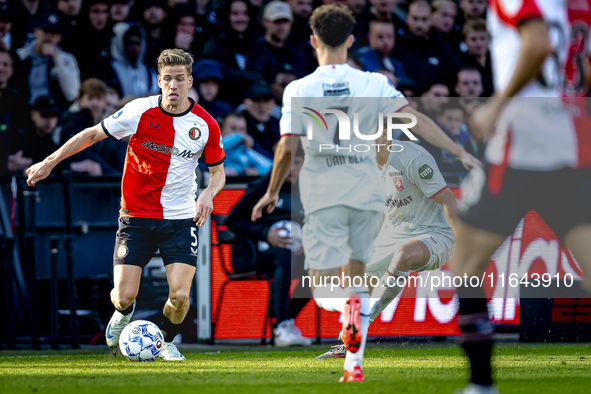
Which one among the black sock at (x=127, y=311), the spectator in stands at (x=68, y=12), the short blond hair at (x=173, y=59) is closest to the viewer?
the short blond hair at (x=173, y=59)

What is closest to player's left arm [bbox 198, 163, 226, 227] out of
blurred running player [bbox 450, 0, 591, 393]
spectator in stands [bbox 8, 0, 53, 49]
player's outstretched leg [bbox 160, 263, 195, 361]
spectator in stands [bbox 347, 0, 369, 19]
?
player's outstretched leg [bbox 160, 263, 195, 361]

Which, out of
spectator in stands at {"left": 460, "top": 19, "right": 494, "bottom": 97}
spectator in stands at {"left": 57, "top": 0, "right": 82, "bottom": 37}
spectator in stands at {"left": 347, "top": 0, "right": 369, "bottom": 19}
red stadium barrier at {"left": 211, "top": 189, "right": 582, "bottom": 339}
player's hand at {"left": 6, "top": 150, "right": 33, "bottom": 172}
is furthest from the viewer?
spectator in stands at {"left": 347, "top": 0, "right": 369, "bottom": 19}

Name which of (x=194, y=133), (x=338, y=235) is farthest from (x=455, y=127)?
(x=338, y=235)

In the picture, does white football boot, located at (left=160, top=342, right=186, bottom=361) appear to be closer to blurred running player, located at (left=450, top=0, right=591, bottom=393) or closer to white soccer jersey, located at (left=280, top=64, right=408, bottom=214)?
white soccer jersey, located at (left=280, top=64, right=408, bottom=214)

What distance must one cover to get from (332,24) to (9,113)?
487 cm

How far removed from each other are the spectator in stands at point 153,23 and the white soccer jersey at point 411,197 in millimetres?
4067

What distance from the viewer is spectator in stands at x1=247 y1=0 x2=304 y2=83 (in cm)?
891

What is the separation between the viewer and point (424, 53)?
9203 mm

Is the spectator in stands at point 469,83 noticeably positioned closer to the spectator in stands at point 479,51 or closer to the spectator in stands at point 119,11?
the spectator in stands at point 479,51

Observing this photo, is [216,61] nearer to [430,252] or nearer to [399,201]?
[399,201]

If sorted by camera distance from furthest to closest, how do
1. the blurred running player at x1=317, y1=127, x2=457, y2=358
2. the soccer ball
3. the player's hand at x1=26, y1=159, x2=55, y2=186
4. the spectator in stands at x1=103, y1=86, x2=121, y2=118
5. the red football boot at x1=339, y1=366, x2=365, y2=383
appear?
1. the spectator in stands at x1=103, y1=86, x2=121, y2=118
2. the blurred running player at x1=317, y1=127, x2=457, y2=358
3. the soccer ball
4. the player's hand at x1=26, y1=159, x2=55, y2=186
5. the red football boot at x1=339, y1=366, x2=365, y2=383

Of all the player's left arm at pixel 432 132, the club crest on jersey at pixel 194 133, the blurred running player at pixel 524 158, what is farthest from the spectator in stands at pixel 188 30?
the blurred running player at pixel 524 158

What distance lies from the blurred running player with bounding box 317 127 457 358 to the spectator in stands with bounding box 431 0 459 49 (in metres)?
3.92

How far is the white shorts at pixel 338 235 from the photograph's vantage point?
14.2 feet
